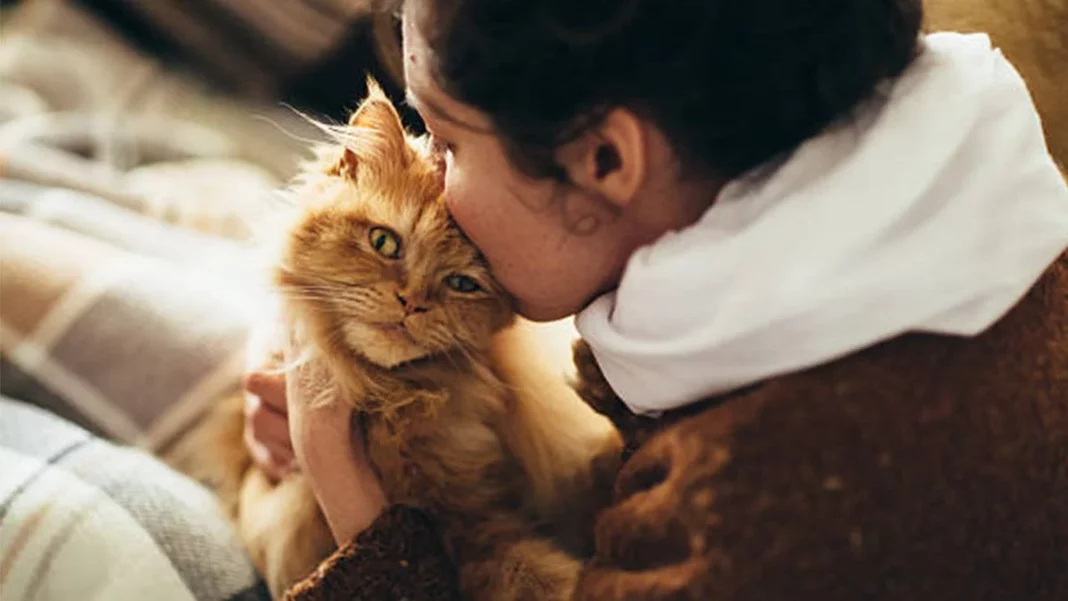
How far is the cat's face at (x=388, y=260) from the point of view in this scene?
1.08 m

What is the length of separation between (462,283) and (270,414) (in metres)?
0.37

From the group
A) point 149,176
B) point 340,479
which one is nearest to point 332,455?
point 340,479

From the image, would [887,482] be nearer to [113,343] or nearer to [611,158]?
[611,158]

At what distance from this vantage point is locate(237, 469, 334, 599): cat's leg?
1239 mm

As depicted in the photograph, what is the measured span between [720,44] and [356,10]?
1478 mm

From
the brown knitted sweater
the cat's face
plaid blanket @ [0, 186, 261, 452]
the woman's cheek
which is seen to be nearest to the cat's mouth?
the cat's face

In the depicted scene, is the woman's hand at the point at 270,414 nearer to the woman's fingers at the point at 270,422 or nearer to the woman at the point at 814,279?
the woman's fingers at the point at 270,422

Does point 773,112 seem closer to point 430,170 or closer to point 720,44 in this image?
point 720,44

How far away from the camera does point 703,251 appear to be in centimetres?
89

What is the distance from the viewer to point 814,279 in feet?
2.77

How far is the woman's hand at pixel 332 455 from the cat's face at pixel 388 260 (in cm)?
8

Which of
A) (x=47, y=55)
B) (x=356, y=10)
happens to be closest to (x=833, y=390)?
(x=356, y=10)

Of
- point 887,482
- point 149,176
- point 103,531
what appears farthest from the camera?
point 149,176

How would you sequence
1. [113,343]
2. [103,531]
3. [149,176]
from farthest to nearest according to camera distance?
[149,176] < [113,343] < [103,531]
